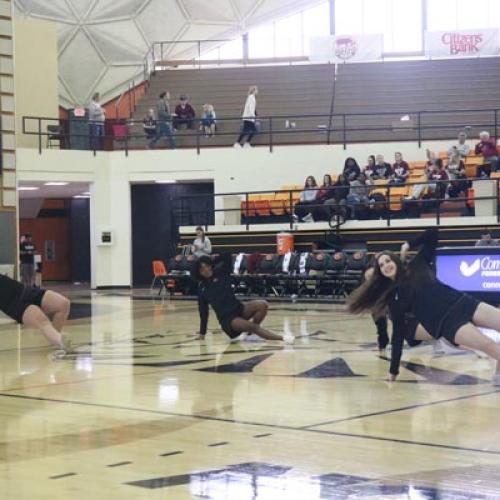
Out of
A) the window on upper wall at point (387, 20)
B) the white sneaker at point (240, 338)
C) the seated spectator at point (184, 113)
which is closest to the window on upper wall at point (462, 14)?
the window on upper wall at point (387, 20)

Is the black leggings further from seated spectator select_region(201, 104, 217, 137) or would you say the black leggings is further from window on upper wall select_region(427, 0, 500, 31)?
window on upper wall select_region(427, 0, 500, 31)

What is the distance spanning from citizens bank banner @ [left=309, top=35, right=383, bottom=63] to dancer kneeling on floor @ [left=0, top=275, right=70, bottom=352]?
27.0 metres

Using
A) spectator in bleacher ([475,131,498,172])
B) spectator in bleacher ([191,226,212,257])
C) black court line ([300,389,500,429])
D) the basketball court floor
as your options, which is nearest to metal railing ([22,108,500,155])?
spectator in bleacher ([475,131,498,172])

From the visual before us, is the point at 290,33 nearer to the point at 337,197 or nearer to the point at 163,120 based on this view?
the point at 163,120

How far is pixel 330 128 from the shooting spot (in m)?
29.2

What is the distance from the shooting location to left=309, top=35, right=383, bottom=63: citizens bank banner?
36250mm

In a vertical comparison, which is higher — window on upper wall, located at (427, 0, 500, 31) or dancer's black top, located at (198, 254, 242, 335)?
window on upper wall, located at (427, 0, 500, 31)

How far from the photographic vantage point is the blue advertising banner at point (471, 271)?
46.4 feet

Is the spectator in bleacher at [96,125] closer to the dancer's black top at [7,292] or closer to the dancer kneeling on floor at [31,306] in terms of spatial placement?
the dancer kneeling on floor at [31,306]

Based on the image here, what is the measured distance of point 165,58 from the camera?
1658 inches

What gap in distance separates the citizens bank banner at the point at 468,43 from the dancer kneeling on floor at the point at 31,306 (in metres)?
27.9

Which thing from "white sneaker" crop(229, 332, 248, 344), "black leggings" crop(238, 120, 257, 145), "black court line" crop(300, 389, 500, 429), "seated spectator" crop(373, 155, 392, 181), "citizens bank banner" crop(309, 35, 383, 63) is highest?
"citizens bank banner" crop(309, 35, 383, 63)

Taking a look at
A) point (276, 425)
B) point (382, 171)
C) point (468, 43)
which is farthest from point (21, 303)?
point (468, 43)

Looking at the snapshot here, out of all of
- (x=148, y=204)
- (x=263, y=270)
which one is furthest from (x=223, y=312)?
(x=148, y=204)
